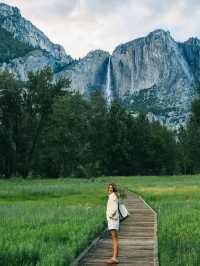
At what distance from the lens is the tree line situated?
353 ft

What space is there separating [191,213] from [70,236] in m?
11.3

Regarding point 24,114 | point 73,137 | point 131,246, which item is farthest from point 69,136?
point 131,246

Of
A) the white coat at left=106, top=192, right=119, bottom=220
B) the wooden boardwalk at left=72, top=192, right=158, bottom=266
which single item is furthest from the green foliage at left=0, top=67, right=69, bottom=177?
the white coat at left=106, top=192, right=119, bottom=220

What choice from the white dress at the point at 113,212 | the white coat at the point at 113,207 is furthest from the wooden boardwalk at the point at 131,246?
the white coat at the point at 113,207

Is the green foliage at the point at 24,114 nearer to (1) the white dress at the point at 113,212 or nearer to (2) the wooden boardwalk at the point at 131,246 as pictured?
(2) the wooden boardwalk at the point at 131,246

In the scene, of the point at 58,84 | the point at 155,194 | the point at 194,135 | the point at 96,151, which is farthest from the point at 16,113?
the point at 155,194

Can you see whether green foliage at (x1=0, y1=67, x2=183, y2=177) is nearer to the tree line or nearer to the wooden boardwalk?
the tree line

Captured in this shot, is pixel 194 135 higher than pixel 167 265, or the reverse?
pixel 194 135

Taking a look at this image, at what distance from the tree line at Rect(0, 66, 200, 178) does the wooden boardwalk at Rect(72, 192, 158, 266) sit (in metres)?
79.7

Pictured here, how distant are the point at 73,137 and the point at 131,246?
95.5 m

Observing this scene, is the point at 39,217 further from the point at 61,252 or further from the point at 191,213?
the point at 61,252

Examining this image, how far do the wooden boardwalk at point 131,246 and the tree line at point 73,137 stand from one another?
261ft

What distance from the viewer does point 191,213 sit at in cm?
3003

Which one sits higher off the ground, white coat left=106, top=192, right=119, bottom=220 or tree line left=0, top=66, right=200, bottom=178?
tree line left=0, top=66, right=200, bottom=178
